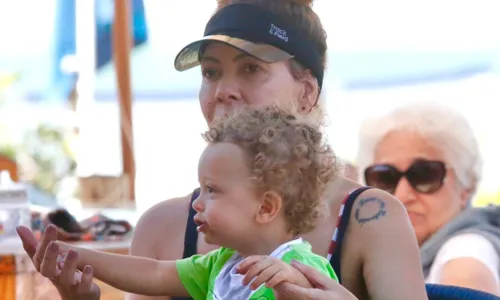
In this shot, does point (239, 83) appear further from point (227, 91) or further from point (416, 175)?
point (416, 175)

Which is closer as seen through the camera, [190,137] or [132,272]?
[132,272]

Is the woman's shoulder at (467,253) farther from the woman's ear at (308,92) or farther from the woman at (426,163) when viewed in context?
the woman's ear at (308,92)

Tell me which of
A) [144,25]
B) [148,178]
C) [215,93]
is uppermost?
[144,25]

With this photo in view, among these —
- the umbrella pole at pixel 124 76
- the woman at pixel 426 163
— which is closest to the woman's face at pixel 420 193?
the woman at pixel 426 163

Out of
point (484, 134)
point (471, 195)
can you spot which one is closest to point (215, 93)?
point (471, 195)

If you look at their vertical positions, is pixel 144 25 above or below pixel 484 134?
above

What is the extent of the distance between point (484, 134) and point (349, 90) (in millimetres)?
1926

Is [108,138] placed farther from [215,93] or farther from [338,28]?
[215,93]

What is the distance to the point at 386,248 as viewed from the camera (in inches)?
58.3

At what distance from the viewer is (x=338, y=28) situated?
8.01 meters

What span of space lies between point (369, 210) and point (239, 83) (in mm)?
378

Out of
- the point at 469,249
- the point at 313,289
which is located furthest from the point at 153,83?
the point at 313,289

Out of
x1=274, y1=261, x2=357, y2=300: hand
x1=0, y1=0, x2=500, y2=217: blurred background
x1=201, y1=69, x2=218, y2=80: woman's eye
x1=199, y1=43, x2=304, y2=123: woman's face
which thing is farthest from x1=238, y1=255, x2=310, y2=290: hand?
x1=0, y1=0, x2=500, y2=217: blurred background

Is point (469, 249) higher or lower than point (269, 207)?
lower
